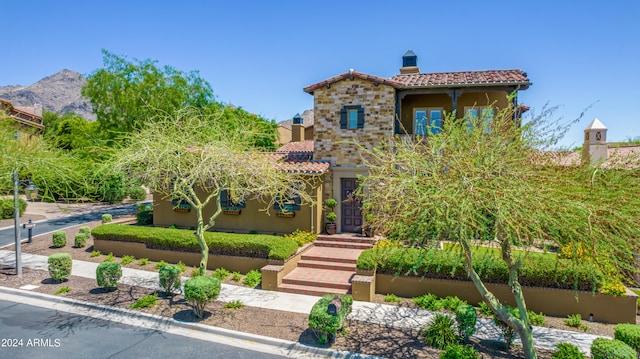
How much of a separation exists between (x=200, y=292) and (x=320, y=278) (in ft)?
14.4

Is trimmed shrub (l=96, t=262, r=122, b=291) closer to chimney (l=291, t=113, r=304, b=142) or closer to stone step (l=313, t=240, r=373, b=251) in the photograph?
stone step (l=313, t=240, r=373, b=251)

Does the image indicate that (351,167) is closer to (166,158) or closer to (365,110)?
(365,110)

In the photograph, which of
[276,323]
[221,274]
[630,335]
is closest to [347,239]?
[221,274]

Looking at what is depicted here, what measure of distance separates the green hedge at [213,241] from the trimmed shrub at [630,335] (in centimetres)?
916

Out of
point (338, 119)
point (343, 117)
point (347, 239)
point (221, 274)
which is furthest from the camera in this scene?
point (338, 119)

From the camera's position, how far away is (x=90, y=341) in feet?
28.8

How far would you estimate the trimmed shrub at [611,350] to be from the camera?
684cm

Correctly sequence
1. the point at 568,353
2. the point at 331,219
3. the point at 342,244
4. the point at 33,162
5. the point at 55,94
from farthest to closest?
the point at 55,94 → the point at 331,219 → the point at 342,244 → the point at 33,162 → the point at 568,353

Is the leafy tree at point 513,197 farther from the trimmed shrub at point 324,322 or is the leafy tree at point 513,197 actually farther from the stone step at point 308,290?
the stone step at point 308,290

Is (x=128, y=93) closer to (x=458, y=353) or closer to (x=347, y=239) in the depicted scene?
(x=347, y=239)

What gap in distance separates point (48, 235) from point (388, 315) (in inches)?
742

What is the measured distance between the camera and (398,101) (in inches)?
663

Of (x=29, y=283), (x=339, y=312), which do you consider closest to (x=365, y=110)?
(x=339, y=312)

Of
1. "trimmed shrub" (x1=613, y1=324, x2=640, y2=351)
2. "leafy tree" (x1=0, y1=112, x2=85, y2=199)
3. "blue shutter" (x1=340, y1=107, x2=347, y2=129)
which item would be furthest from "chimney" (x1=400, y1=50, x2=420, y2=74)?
"leafy tree" (x1=0, y1=112, x2=85, y2=199)
